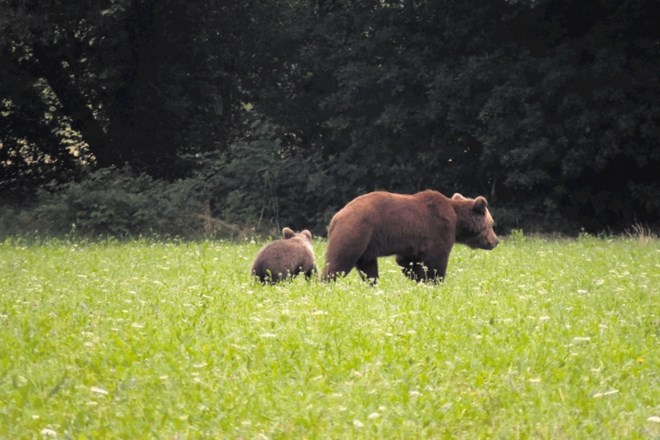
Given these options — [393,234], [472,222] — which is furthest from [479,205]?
[393,234]

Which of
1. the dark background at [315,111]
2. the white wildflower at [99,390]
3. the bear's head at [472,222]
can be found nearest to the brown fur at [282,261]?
the bear's head at [472,222]

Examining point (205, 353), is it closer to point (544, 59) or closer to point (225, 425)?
point (225, 425)

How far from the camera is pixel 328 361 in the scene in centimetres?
799

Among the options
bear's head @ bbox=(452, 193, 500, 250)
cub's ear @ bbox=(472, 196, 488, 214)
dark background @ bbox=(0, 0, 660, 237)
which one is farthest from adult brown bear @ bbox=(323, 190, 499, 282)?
dark background @ bbox=(0, 0, 660, 237)

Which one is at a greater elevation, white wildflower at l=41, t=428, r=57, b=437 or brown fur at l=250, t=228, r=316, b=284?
white wildflower at l=41, t=428, r=57, b=437

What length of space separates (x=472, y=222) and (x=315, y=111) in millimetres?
18513

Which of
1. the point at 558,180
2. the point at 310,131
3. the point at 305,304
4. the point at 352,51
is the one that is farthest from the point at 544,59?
the point at 305,304

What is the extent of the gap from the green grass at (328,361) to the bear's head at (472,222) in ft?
8.19

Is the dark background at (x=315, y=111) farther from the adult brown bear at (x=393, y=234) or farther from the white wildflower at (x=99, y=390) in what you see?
the white wildflower at (x=99, y=390)

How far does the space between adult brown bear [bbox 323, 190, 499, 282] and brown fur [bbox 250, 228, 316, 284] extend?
1.54 feet

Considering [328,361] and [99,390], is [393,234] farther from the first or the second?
[99,390]

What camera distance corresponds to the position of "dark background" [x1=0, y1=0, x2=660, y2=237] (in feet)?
89.7

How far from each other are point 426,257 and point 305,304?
3.86 meters

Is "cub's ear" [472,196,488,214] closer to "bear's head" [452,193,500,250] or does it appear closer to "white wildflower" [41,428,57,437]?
"bear's head" [452,193,500,250]
